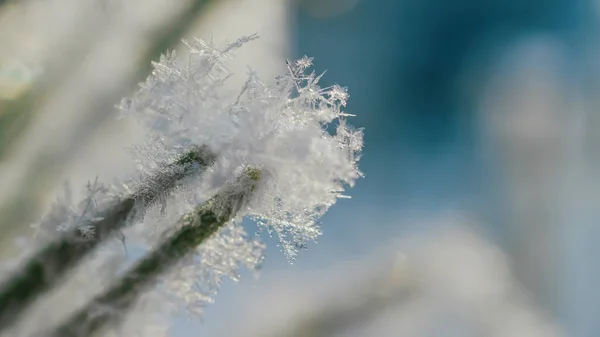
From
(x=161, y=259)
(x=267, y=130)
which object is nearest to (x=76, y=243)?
(x=161, y=259)

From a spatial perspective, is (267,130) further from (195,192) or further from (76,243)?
(76,243)

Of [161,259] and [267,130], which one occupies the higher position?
[267,130]

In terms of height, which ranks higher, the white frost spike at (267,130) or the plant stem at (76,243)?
the white frost spike at (267,130)

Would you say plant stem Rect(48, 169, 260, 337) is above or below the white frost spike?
below
